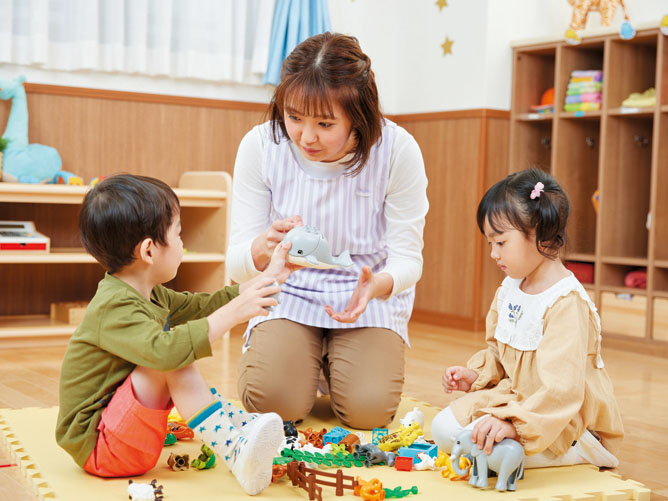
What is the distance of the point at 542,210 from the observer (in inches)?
62.2

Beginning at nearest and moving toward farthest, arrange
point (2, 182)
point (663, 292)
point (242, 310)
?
1. point (242, 310)
2. point (2, 182)
3. point (663, 292)

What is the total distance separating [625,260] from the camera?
337 cm

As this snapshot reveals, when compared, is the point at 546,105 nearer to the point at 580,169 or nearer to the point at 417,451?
the point at 580,169

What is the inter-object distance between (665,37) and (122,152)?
85.3 inches

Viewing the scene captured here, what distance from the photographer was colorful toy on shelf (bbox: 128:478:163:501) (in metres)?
1.36

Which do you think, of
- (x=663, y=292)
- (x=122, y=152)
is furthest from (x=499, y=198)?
(x=122, y=152)

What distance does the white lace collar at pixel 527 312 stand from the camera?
1.59m

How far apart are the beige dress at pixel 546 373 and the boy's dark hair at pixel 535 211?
83 mm

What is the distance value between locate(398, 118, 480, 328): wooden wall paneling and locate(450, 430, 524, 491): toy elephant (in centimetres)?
223

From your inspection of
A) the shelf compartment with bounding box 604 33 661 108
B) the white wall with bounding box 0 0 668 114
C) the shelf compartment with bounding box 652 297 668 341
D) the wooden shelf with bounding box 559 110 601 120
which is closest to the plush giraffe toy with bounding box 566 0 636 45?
the white wall with bounding box 0 0 668 114

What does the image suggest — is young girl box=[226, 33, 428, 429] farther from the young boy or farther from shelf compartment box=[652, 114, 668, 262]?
shelf compartment box=[652, 114, 668, 262]

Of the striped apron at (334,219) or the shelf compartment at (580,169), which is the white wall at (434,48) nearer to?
the shelf compartment at (580,169)

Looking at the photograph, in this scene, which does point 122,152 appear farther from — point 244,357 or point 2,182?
point 244,357

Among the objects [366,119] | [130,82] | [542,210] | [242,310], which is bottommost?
[242,310]
